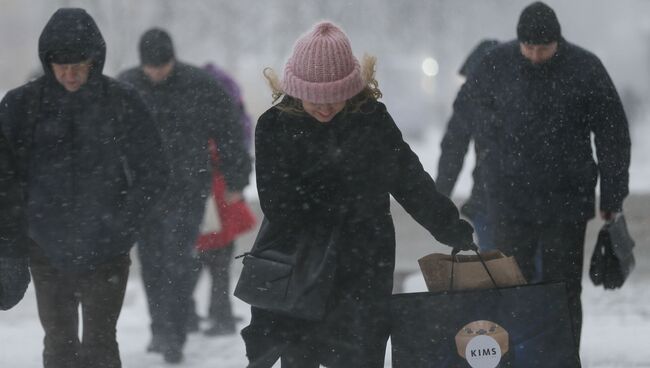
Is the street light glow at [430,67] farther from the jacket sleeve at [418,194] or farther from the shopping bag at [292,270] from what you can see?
the shopping bag at [292,270]

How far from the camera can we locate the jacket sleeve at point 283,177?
14.4 ft

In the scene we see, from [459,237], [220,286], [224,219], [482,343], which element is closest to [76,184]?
[459,237]

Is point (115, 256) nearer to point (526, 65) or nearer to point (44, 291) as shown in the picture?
point (44, 291)

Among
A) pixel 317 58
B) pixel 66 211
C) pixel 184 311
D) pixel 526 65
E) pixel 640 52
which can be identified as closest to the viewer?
pixel 317 58

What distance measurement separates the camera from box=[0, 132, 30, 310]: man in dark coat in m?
4.97

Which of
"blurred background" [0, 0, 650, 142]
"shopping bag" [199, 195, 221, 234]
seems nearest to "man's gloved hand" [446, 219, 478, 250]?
"shopping bag" [199, 195, 221, 234]

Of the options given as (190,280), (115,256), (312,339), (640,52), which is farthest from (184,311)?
(640,52)

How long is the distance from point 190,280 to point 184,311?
0.94 ft

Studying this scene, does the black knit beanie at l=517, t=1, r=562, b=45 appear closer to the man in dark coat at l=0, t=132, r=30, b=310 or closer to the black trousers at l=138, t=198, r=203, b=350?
the man in dark coat at l=0, t=132, r=30, b=310

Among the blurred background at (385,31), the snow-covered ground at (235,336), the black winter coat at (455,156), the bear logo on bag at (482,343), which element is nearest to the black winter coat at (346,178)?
the bear logo on bag at (482,343)

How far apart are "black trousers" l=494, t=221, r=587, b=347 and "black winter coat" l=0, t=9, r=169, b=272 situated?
1.84 meters

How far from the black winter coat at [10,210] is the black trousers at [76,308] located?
31 cm

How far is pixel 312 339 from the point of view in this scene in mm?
4523

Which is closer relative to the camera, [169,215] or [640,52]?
[169,215]
